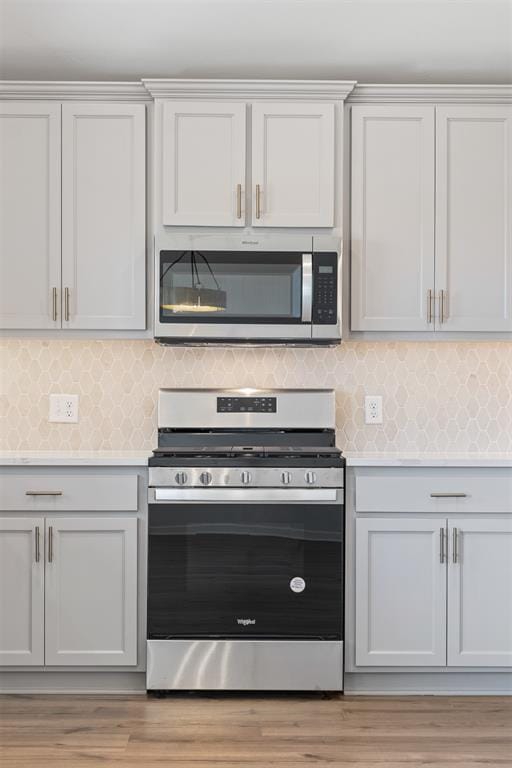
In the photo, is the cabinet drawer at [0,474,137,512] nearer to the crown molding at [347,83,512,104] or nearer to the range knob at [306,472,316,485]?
the range knob at [306,472,316,485]

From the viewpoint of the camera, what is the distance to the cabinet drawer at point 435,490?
279 centimetres

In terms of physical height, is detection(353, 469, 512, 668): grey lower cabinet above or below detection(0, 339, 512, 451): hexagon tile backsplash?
below

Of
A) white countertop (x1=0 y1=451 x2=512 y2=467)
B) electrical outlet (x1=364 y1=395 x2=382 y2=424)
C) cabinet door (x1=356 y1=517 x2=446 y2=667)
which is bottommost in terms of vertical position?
cabinet door (x1=356 y1=517 x2=446 y2=667)

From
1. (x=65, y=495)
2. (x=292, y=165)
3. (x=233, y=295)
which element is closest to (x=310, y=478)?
(x=233, y=295)

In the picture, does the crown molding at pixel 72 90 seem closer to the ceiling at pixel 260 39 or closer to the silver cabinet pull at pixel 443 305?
the ceiling at pixel 260 39

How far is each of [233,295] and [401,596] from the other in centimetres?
135

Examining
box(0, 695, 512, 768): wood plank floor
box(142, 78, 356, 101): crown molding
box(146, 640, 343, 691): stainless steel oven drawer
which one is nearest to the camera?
box(0, 695, 512, 768): wood plank floor

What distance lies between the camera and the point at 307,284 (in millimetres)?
2951

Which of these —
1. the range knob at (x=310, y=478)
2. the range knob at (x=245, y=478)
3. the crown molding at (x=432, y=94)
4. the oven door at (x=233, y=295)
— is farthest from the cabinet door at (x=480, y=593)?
the crown molding at (x=432, y=94)

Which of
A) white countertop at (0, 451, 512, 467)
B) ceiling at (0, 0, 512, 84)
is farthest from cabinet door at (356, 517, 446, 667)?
ceiling at (0, 0, 512, 84)

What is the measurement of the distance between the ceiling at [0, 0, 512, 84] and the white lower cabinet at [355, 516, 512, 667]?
5.97 feet

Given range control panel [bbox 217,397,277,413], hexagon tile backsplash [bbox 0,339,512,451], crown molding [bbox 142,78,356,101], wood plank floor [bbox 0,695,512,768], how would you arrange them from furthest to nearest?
hexagon tile backsplash [bbox 0,339,512,451] → range control panel [bbox 217,397,277,413] → crown molding [bbox 142,78,356,101] → wood plank floor [bbox 0,695,512,768]

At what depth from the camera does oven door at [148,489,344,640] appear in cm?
273

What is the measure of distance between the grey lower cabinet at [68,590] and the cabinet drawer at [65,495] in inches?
1.7
